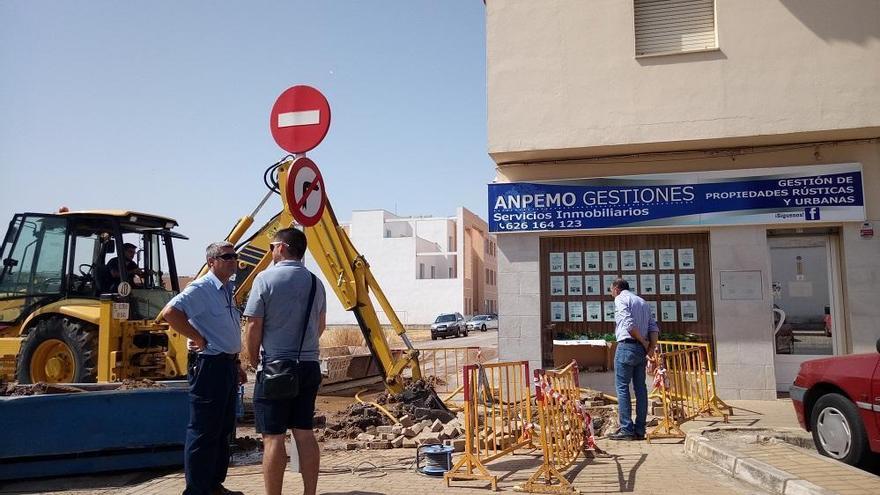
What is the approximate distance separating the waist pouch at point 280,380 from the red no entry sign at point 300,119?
2.81m

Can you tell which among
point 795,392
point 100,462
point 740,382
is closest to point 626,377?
point 795,392

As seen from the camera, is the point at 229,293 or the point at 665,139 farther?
the point at 665,139

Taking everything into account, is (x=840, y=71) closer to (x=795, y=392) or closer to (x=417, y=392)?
(x=795, y=392)

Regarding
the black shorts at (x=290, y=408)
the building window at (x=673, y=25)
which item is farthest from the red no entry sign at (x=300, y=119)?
the building window at (x=673, y=25)

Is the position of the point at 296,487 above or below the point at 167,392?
below

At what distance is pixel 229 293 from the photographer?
568cm

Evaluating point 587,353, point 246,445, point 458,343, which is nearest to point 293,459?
point 246,445

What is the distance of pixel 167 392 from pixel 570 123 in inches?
304

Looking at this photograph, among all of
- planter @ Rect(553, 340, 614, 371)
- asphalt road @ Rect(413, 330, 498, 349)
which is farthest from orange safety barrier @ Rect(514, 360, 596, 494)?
asphalt road @ Rect(413, 330, 498, 349)

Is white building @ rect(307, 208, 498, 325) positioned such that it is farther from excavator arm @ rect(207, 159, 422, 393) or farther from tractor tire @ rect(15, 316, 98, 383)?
tractor tire @ rect(15, 316, 98, 383)

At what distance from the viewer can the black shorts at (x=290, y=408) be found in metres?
4.60

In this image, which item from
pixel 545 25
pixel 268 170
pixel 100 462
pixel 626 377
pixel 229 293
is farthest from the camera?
pixel 545 25

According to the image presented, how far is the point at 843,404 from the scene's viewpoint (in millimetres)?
6316

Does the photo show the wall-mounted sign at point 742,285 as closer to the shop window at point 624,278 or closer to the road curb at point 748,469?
the shop window at point 624,278
